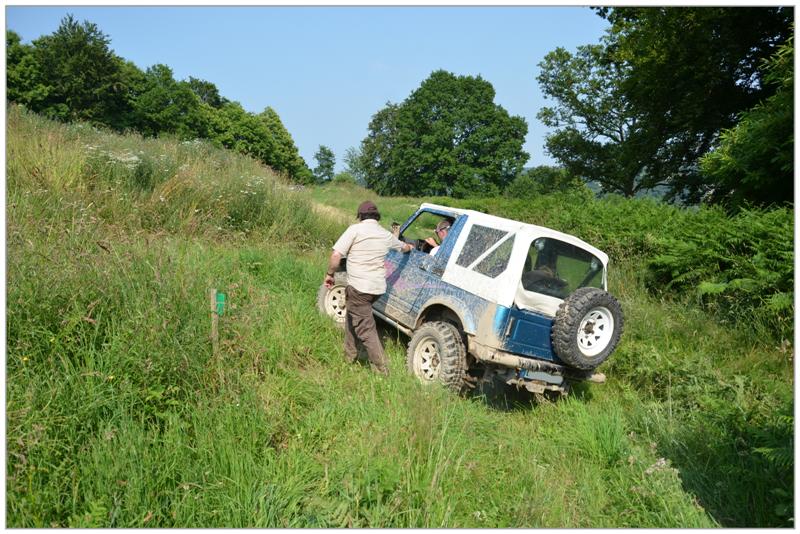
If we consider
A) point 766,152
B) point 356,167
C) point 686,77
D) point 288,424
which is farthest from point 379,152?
point 288,424

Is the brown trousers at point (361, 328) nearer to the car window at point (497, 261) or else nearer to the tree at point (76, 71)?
the car window at point (497, 261)

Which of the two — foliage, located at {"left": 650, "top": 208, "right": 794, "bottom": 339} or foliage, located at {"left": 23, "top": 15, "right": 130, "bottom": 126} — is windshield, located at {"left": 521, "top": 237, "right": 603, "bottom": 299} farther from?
foliage, located at {"left": 23, "top": 15, "right": 130, "bottom": 126}

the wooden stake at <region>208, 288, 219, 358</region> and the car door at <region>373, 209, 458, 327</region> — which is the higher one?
the car door at <region>373, 209, 458, 327</region>

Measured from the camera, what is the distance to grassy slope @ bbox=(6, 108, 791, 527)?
313cm

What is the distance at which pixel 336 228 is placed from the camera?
470 inches

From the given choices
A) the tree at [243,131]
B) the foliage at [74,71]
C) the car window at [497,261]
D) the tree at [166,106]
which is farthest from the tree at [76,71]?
the car window at [497,261]

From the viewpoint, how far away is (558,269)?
555 centimetres

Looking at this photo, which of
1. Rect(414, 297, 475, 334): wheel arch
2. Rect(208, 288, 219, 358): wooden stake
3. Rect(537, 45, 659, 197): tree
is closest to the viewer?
Rect(208, 288, 219, 358): wooden stake

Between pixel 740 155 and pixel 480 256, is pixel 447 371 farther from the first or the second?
pixel 740 155

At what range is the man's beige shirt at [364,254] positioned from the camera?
5930mm

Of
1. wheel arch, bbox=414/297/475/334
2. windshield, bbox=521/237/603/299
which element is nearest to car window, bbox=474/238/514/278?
windshield, bbox=521/237/603/299

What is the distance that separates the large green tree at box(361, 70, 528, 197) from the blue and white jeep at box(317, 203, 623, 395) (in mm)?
50802

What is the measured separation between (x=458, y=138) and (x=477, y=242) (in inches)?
2121

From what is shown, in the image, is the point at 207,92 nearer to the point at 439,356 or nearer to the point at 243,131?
the point at 243,131
